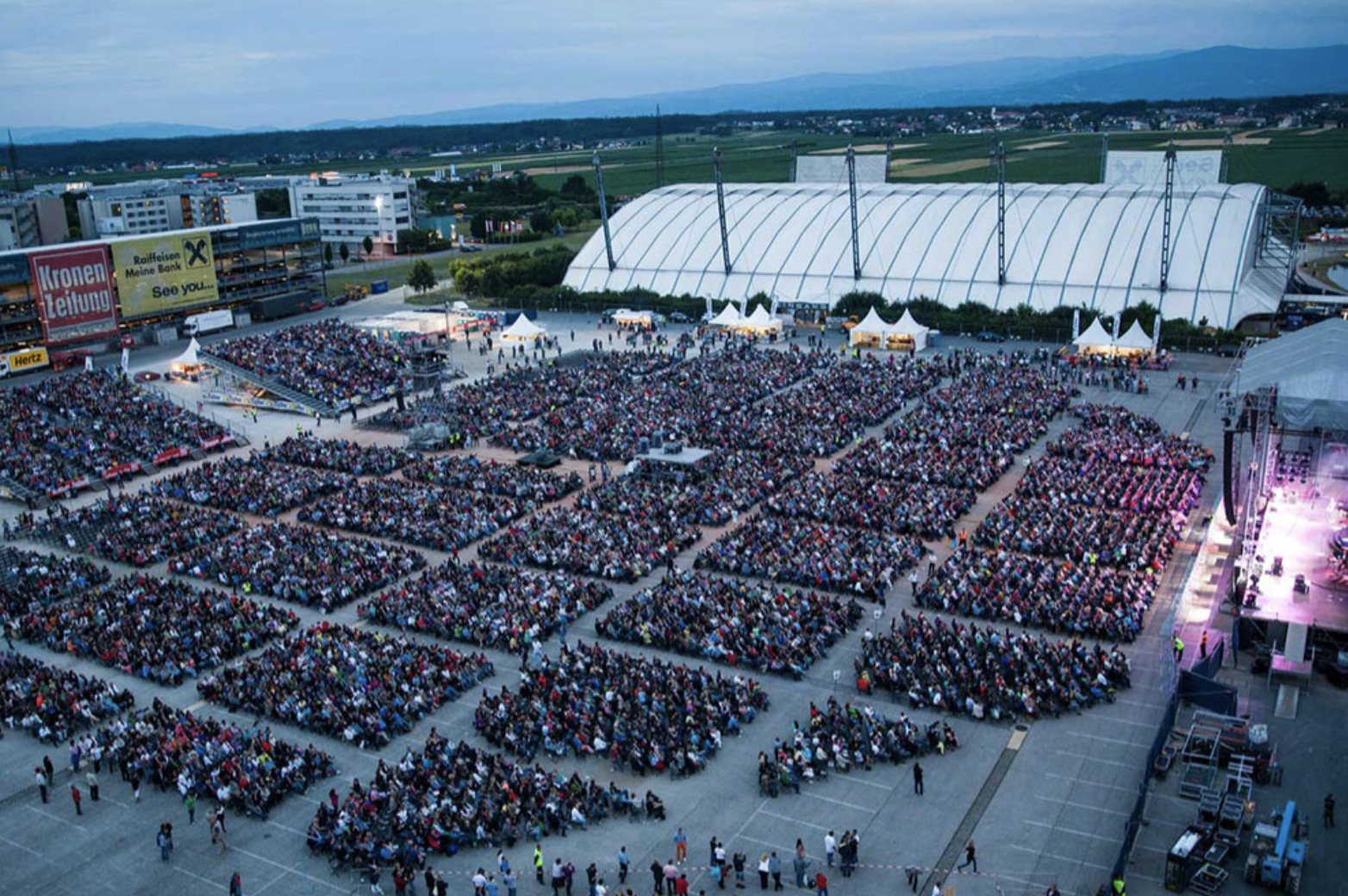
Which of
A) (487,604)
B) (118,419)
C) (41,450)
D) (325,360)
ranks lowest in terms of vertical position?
(487,604)

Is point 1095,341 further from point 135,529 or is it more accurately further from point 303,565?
point 135,529

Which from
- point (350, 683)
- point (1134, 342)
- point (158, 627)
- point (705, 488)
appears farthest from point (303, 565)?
point (1134, 342)

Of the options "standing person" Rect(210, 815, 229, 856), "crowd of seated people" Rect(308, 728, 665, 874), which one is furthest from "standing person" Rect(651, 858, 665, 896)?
"standing person" Rect(210, 815, 229, 856)

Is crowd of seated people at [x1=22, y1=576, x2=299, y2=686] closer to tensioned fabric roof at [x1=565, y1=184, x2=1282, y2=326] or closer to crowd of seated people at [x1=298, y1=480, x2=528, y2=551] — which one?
crowd of seated people at [x1=298, y1=480, x2=528, y2=551]

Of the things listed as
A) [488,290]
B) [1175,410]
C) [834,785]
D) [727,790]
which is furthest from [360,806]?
[488,290]

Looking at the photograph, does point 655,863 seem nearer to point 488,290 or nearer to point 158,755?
point 158,755
